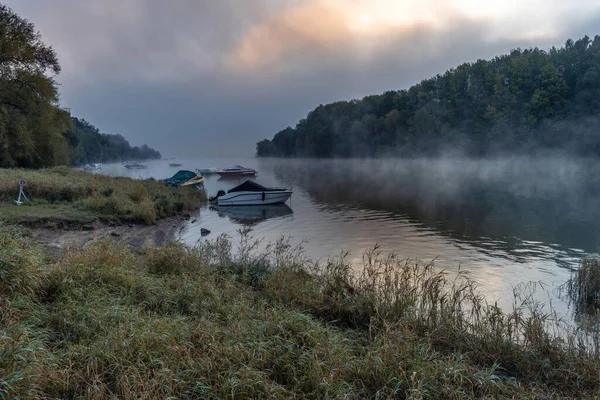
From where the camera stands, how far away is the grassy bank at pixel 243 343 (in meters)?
4.07

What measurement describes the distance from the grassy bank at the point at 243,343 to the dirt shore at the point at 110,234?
5720 mm

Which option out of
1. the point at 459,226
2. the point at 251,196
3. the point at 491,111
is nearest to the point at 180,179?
the point at 251,196

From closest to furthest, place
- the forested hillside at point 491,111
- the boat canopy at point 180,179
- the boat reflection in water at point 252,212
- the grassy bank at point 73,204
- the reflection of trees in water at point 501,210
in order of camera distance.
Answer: the grassy bank at point 73,204, the reflection of trees in water at point 501,210, the boat reflection in water at point 252,212, the boat canopy at point 180,179, the forested hillside at point 491,111

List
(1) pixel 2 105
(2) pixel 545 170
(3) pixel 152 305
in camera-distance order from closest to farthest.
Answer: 1. (3) pixel 152 305
2. (1) pixel 2 105
3. (2) pixel 545 170

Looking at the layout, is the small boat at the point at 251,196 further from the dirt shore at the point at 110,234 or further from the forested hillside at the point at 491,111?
the forested hillside at the point at 491,111

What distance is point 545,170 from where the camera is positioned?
5956cm

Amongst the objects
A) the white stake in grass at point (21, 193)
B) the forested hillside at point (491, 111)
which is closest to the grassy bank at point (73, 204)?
the white stake in grass at point (21, 193)

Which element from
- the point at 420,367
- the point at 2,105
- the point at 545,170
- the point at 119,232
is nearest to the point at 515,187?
the point at 545,170

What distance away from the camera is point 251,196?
3158 cm

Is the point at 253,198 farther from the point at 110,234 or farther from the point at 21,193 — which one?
the point at 21,193

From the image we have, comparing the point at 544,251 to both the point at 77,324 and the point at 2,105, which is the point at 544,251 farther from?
the point at 2,105

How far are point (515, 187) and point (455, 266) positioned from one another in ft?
102

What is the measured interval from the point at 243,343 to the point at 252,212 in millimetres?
24456

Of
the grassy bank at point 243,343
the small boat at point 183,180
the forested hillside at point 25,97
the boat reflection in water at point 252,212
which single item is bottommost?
the boat reflection in water at point 252,212
